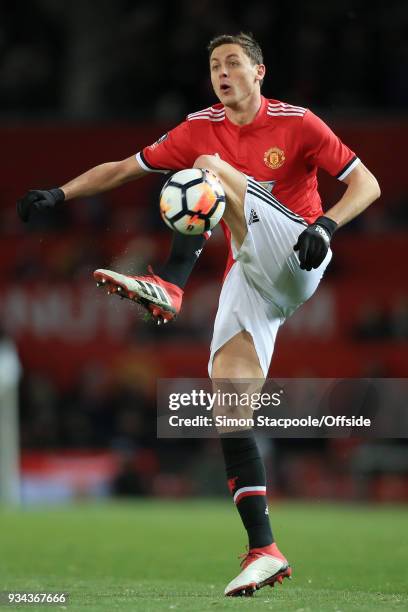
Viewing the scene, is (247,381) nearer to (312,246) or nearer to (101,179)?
(312,246)

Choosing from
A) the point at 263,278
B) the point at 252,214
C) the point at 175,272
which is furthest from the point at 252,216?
the point at 175,272

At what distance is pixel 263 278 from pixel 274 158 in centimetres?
59

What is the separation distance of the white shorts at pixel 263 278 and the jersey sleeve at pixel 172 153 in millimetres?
551

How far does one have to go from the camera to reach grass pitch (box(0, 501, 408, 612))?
5715mm

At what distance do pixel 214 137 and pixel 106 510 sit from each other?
7734 mm

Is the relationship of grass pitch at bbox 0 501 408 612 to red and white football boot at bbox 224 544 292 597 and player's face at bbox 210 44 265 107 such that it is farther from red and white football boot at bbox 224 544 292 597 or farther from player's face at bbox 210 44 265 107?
player's face at bbox 210 44 265 107

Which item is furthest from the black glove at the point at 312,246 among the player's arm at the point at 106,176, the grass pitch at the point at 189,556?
the grass pitch at the point at 189,556

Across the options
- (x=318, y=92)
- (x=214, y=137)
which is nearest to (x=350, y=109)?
(x=318, y=92)

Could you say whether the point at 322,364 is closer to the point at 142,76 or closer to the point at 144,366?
the point at 144,366

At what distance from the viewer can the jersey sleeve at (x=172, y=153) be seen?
6.62 metres

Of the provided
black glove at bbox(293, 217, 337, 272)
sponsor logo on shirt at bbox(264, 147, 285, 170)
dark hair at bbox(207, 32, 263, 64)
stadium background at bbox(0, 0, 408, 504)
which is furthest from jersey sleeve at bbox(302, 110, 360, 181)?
stadium background at bbox(0, 0, 408, 504)

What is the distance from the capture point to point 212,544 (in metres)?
9.56

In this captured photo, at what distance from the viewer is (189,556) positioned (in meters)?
8.60

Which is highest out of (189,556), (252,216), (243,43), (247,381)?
(243,43)
